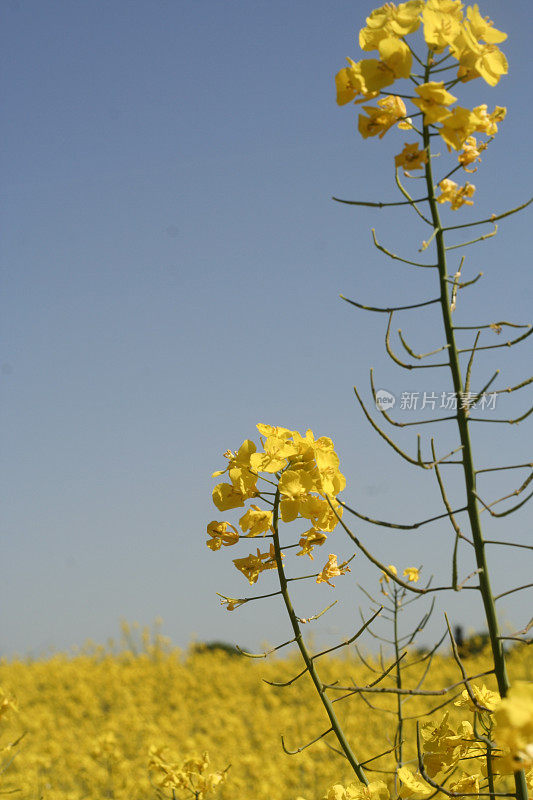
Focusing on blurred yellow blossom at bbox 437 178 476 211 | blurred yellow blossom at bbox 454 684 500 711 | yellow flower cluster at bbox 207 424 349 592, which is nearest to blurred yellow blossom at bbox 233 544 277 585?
yellow flower cluster at bbox 207 424 349 592

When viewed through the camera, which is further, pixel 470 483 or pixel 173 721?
pixel 173 721

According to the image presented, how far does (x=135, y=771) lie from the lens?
5777 mm

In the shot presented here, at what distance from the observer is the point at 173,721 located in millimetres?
8742

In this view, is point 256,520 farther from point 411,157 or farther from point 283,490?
point 411,157

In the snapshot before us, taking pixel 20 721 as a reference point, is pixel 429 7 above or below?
above

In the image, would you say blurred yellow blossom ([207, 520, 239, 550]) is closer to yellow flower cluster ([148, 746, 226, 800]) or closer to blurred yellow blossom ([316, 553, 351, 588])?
blurred yellow blossom ([316, 553, 351, 588])

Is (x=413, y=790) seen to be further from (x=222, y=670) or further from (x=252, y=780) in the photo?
(x=222, y=670)

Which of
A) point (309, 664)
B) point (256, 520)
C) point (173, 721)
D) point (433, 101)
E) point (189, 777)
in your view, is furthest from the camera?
point (173, 721)

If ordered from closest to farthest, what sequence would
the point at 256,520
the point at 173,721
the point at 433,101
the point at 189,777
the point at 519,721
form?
the point at 519,721
the point at 433,101
the point at 256,520
the point at 189,777
the point at 173,721

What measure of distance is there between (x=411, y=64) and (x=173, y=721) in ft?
28.6

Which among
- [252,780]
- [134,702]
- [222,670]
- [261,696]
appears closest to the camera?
[252,780]

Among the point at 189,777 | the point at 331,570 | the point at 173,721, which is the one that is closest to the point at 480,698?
the point at 331,570

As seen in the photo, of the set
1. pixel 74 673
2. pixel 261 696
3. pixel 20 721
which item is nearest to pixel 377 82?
pixel 20 721

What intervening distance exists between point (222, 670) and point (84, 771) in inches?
235
